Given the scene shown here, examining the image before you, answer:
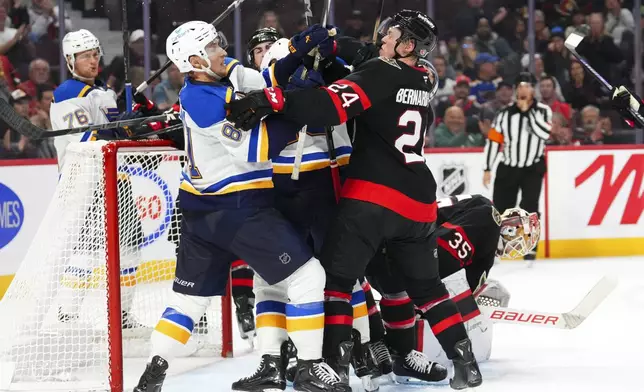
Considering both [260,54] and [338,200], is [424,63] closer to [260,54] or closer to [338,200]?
[338,200]

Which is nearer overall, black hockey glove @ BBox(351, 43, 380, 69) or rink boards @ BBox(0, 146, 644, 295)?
black hockey glove @ BBox(351, 43, 380, 69)

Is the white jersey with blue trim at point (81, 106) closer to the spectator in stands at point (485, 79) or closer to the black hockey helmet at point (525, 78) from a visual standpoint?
the black hockey helmet at point (525, 78)

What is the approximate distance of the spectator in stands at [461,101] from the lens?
7543 mm

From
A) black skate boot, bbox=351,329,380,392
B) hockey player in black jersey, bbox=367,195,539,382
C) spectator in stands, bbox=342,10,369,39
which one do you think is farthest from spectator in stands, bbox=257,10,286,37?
black skate boot, bbox=351,329,380,392

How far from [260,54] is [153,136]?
545mm

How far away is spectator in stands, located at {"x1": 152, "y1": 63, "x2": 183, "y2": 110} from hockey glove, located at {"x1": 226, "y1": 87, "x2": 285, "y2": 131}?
3.93m

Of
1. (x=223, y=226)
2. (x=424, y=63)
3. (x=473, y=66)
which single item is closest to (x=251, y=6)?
(x=473, y=66)

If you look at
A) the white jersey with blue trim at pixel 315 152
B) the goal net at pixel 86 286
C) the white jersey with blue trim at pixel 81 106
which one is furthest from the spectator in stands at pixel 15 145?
the white jersey with blue trim at pixel 315 152

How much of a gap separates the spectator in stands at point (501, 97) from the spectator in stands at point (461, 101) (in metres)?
0.12

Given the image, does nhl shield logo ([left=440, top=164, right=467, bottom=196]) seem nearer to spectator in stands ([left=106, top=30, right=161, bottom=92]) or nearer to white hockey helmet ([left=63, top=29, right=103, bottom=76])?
spectator in stands ([left=106, top=30, right=161, bottom=92])

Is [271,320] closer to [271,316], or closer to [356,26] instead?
[271,316]

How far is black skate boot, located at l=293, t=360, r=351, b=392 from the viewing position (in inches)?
121

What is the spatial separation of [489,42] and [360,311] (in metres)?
4.86

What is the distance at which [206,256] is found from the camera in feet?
10.4
